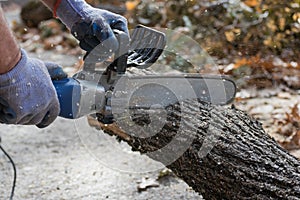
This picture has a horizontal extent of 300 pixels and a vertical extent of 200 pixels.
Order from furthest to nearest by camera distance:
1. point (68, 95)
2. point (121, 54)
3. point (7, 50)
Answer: point (121, 54) → point (68, 95) → point (7, 50)

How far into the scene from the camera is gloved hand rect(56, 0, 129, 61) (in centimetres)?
195

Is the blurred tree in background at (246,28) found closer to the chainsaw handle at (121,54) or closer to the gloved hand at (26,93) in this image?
the chainsaw handle at (121,54)

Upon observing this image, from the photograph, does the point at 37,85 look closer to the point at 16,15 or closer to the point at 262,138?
the point at 262,138

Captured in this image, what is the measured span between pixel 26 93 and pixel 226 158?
861mm

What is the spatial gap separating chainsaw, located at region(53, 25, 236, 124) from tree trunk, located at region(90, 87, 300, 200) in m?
0.06

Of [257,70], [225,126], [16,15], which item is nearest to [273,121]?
[257,70]

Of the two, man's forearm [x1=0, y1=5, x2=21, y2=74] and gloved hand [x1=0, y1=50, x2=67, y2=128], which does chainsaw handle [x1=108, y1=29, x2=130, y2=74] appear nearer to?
gloved hand [x1=0, y1=50, x2=67, y2=128]

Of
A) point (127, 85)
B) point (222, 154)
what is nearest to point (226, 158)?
point (222, 154)

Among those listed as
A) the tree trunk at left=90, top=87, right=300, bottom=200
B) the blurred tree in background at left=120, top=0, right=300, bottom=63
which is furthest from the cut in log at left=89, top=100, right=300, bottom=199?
the blurred tree in background at left=120, top=0, right=300, bottom=63

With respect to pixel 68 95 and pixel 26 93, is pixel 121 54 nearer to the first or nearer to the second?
pixel 68 95

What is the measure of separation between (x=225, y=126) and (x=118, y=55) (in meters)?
0.56

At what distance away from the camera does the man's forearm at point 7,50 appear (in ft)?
5.20

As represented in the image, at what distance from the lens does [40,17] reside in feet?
23.8

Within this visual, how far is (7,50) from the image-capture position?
1604mm
